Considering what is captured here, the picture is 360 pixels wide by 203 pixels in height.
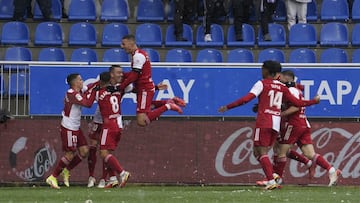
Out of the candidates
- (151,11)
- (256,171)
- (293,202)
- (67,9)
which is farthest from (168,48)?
(293,202)

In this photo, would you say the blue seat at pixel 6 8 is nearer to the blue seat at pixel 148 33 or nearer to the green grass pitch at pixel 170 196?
the blue seat at pixel 148 33

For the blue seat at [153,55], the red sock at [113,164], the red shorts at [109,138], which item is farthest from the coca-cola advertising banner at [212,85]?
the blue seat at [153,55]

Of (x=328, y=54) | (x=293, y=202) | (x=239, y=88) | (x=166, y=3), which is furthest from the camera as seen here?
(x=166, y=3)

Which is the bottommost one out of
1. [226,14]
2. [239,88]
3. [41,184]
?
[41,184]

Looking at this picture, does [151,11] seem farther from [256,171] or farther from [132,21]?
[256,171]

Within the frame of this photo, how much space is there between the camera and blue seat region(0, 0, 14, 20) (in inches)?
866

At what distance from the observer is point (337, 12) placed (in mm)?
21969

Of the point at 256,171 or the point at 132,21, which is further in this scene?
the point at 132,21

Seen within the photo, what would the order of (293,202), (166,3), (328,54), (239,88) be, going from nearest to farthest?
(293,202)
(239,88)
(328,54)
(166,3)

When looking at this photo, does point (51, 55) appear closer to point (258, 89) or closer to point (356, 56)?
point (356, 56)

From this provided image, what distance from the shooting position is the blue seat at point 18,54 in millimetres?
20469

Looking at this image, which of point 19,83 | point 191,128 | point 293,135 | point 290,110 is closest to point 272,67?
point 290,110

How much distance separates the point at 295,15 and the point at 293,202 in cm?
960

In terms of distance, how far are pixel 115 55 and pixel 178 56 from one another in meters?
1.38
